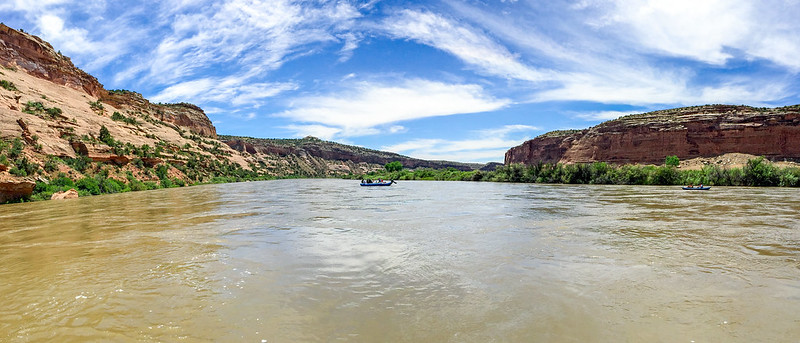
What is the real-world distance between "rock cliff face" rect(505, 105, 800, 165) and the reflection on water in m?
77.1

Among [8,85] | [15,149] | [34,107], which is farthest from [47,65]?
[15,149]

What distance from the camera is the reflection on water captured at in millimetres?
4199

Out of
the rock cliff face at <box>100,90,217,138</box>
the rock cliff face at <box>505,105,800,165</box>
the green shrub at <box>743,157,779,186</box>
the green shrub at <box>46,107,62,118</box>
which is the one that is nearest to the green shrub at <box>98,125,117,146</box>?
the green shrub at <box>46,107,62,118</box>

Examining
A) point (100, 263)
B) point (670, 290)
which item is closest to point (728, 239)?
point (670, 290)

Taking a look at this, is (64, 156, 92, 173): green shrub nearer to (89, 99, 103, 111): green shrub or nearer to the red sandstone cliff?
the red sandstone cliff

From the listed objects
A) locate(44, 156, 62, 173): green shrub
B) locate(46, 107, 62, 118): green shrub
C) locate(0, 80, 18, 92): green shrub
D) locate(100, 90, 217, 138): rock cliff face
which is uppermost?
locate(100, 90, 217, 138): rock cliff face

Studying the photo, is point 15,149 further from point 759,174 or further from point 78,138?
point 759,174

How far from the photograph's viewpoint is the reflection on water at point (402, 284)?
4.20 metres

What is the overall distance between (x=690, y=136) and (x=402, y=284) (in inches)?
3560

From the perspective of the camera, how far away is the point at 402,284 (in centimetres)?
600

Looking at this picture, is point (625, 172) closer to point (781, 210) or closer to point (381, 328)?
point (781, 210)

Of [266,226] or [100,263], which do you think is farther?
[266,226]

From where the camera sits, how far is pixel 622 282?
19.9 feet

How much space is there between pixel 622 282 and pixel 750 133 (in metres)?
87.9
